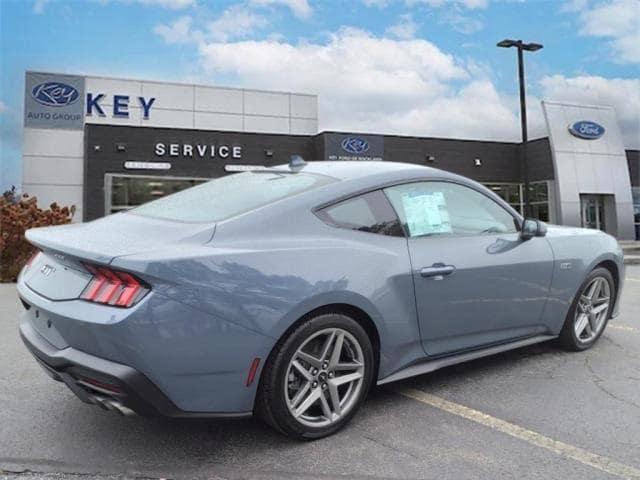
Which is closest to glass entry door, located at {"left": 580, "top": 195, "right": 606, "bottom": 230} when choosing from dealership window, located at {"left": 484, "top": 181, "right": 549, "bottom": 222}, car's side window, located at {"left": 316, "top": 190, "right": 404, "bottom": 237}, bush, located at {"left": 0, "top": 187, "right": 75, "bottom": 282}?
dealership window, located at {"left": 484, "top": 181, "right": 549, "bottom": 222}

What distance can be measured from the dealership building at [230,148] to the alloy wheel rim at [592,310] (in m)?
19.0

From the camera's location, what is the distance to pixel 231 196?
3.31m

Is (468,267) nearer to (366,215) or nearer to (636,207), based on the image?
(366,215)

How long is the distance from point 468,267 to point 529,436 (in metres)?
1.02

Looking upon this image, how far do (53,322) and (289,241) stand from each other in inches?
46.5

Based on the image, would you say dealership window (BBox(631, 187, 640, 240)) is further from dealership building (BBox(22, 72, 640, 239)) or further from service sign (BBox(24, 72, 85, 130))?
service sign (BBox(24, 72, 85, 130))

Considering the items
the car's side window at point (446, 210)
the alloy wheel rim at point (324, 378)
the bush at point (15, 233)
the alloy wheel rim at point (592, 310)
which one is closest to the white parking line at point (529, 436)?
the alloy wheel rim at point (324, 378)

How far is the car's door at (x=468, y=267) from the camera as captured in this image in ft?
10.9

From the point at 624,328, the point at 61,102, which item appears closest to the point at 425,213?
the point at 624,328

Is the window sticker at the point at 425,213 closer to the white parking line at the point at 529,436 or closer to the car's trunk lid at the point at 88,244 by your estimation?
the white parking line at the point at 529,436

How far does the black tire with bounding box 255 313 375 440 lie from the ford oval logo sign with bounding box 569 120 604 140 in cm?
2623

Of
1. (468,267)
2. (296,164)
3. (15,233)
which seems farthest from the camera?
(15,233)

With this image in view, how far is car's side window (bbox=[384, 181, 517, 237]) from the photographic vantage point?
3400 mm

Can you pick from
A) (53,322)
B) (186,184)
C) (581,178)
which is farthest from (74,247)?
(581,178)
